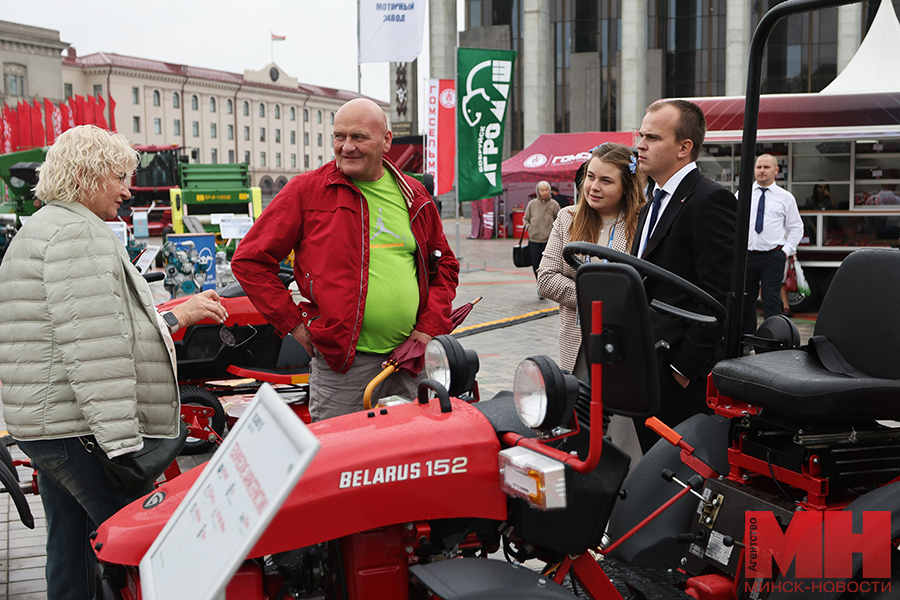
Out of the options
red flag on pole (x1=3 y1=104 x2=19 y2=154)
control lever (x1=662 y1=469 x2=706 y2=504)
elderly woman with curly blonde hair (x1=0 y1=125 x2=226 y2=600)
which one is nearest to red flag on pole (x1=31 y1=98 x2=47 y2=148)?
red flag on pole (x1=3 y1=104 x2=19 y2=154)

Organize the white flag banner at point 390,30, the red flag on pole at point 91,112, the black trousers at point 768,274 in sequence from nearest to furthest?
the black trousers at point 768,274 → the white flag banner at point 390,30 → the red flag on pole at point 91,112

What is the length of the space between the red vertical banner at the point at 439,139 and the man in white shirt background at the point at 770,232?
8.75 meters

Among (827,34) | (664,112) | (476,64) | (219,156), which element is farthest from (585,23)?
(219,156)

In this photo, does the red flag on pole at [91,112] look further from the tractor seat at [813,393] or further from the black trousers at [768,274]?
the tractor seat at [813,393]

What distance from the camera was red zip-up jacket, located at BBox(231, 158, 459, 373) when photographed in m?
3.22

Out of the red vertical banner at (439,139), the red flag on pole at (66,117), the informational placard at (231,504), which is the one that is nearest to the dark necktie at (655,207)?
the informational placard at (231,504)

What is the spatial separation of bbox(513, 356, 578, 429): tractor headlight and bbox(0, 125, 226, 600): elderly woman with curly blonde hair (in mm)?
1431

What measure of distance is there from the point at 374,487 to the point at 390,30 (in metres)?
13.8

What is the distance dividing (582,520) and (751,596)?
711 mm

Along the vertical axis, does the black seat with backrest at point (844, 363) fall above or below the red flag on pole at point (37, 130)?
below

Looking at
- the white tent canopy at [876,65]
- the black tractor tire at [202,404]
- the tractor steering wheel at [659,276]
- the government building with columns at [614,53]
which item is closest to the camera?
the tractor steering wheel at [659,276]

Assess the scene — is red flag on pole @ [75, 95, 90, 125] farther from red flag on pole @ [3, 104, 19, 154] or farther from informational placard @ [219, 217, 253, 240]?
informational placard @ [219, 217, 253, 240]

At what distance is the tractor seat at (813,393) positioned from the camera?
2217 mm

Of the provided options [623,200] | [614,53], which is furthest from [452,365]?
[614,53]
